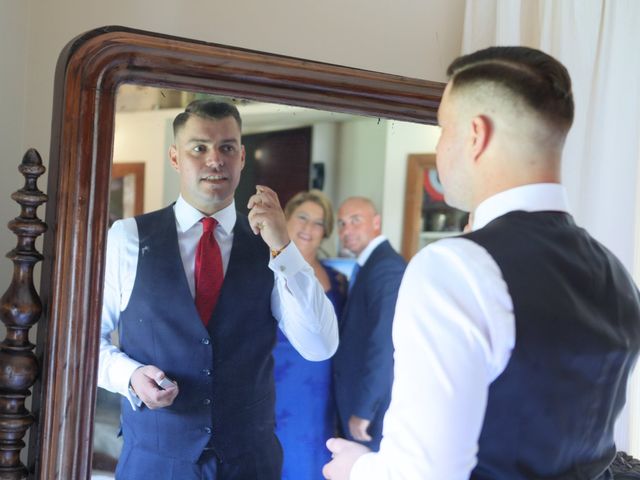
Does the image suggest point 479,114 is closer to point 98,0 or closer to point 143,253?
point 143,253

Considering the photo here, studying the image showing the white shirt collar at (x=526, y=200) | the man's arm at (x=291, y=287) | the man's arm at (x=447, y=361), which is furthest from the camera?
the man's arm at (x=291, y=287)

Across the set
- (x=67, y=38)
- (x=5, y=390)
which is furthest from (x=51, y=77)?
(x=5, y=390)

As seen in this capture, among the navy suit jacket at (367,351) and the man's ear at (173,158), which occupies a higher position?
the man's ear at (173,158)

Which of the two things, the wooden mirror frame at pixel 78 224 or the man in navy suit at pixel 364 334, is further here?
the man in navy suit at pixel 364 334

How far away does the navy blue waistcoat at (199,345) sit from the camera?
52.4 inches

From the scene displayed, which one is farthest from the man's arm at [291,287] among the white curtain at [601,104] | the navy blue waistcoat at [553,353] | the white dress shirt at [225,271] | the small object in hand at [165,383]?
the white curtain at [601,104]

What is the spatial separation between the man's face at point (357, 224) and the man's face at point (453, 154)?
0.33m

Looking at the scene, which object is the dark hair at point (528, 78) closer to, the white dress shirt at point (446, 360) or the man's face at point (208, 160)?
the white dress shirt at point (446, 360)

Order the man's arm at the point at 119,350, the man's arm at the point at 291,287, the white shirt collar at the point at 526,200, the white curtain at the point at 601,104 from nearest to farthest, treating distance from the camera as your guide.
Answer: the white shirt collar at the point at 526,200 < the man's arm at the point at 119,350 < the man's arm at the point at 291,287 < the white curtain at the point at 601,104

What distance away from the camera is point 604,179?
1.93 m

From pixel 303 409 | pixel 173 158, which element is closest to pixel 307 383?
pixel 303 409

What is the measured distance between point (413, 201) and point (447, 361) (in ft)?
2.13

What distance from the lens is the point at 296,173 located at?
4.91 feet

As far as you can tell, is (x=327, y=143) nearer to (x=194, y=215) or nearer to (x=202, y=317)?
(x=194, y=215)
